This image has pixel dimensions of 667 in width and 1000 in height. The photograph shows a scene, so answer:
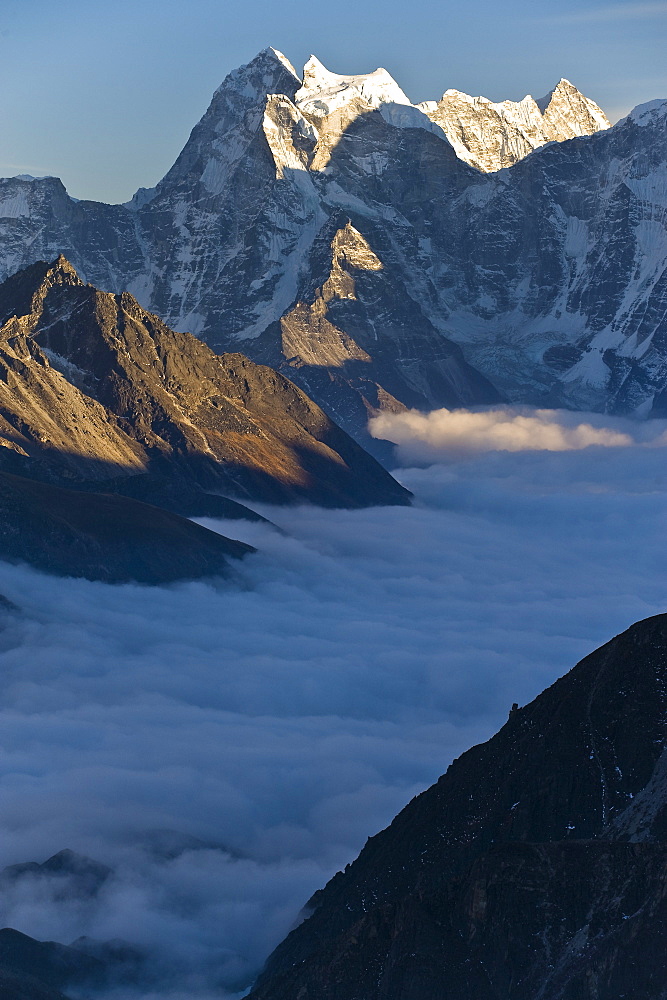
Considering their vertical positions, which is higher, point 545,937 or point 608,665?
point 608,665

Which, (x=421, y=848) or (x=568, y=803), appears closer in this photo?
(x=568, y=803)

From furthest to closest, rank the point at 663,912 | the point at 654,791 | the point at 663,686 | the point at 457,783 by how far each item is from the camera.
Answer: the point at 457,783
the point at 663,686
the point at 654,791
the point at 663,912

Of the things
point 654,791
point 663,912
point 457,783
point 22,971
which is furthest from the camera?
point 22,971

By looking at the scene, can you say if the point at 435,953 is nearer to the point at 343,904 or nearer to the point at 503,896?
the point at 503,896

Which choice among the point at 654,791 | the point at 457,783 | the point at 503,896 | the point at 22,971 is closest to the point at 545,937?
the point at 503,896

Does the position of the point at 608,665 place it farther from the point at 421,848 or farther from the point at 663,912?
the point at 663,912

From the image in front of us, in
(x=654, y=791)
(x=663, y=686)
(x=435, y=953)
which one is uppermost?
(x=663, y=686)

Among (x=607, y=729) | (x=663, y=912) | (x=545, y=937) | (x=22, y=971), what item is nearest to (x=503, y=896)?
(x=545, y=937)
